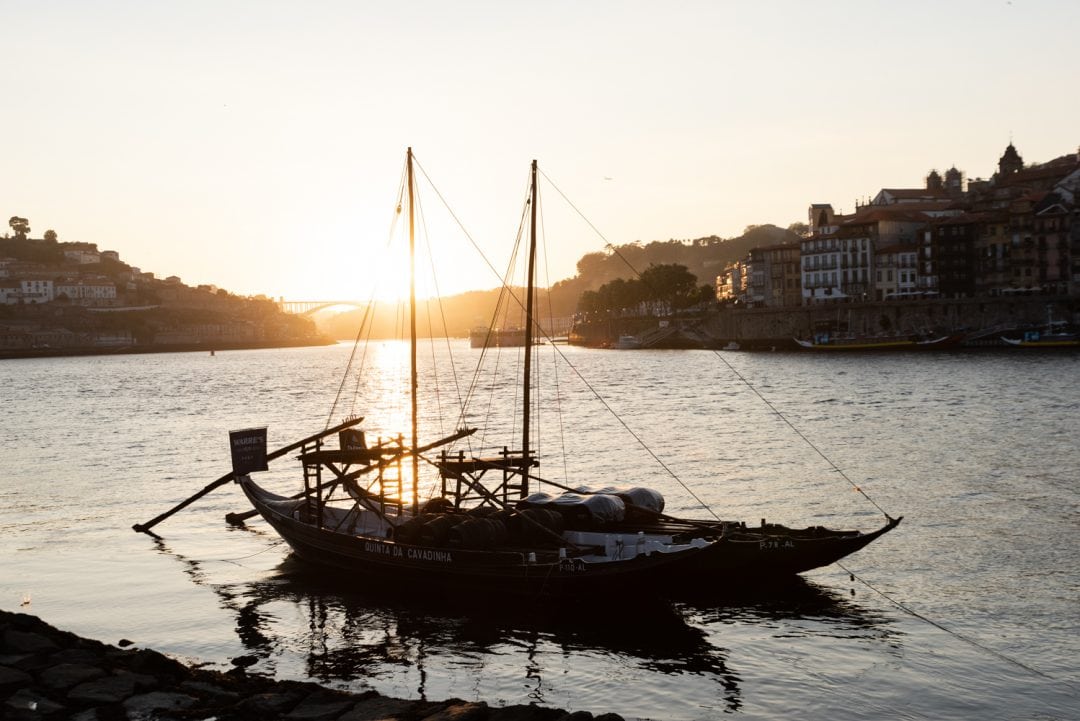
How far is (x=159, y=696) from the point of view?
18.9m

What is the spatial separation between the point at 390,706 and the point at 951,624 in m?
15.0

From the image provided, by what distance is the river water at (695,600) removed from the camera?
22594mm

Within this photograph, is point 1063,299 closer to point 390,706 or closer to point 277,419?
point 277,419

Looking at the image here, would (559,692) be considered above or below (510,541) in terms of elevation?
below

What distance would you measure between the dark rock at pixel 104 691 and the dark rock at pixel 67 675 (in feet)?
0.64

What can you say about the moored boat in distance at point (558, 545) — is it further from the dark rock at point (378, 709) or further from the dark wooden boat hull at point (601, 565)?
the dark rock at point (378, 709)

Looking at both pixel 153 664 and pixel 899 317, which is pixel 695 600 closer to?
pixel 153 664

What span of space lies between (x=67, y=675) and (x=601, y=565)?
499 inches

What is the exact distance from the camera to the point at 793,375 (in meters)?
125

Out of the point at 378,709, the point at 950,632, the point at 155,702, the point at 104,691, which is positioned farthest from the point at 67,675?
the point at 950,632

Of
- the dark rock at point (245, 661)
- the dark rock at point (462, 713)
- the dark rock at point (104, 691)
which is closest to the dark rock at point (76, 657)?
the dark rock at point (104, 691)

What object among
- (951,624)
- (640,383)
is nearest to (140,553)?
(951,624)

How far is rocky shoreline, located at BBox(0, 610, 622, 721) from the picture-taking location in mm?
17844

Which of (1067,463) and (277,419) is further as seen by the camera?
(277,419)
